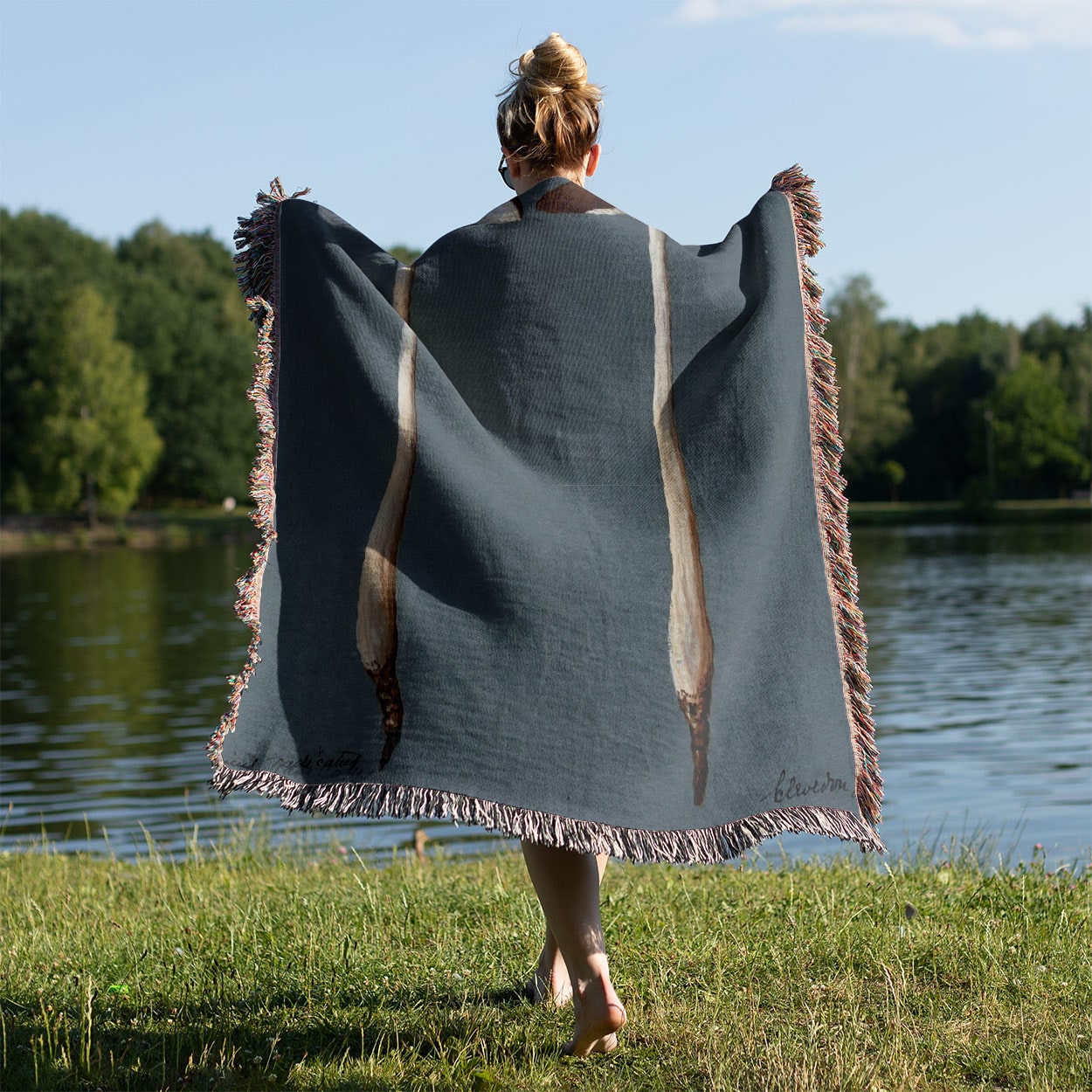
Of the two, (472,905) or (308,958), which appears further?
(472,905)

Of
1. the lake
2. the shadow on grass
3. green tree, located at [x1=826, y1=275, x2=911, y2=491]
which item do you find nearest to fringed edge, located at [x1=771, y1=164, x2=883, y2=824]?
the shadow on grass

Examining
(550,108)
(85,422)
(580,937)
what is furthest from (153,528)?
(580,937)

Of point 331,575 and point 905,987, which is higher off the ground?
point 331,575

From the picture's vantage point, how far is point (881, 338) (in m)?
66.9

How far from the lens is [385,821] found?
848cm

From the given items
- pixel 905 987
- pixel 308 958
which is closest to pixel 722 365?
pixel 905 987

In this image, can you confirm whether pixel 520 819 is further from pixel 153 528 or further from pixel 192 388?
pixel 192 388

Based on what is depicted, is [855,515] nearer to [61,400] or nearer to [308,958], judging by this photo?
[61,400]

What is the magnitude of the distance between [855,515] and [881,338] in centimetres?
1359

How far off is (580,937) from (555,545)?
796 millimetres

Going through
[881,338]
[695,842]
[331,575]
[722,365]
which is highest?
[881,338]

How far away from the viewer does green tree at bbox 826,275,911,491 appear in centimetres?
6282

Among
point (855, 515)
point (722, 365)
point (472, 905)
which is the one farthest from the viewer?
point (855, 515)

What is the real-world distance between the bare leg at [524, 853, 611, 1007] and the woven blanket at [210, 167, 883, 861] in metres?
0.53
